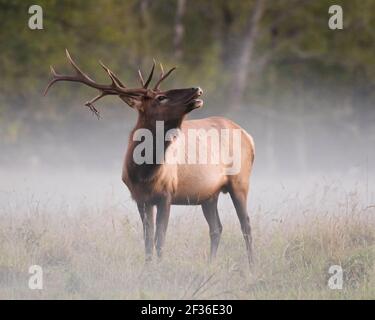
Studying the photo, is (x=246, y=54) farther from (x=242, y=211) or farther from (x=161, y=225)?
(x=161, y=225)

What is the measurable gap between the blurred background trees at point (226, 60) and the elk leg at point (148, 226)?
12881 millimetres

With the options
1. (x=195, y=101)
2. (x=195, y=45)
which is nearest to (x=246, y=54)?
(x=195, y=45)

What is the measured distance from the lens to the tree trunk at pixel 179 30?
24.6 m

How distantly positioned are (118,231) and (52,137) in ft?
49.7

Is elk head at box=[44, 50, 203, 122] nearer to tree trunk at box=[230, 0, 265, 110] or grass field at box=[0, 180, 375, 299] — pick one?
grass field at box=[0, 180, 375, 299]

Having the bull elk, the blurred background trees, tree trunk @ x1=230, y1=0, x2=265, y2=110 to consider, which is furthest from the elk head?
tree trunk @ x1=230, y1=0, x2=265, y2=110

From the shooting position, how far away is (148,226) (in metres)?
8.51

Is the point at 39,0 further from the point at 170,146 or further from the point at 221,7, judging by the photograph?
the point at 170,146

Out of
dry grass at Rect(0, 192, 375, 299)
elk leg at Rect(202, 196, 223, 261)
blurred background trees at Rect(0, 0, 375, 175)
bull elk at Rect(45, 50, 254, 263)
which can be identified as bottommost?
dry grass at Rect(0, 192, 375, 299)

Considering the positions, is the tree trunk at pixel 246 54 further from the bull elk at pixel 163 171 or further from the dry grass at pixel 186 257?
the bull elk at pixel 163 171

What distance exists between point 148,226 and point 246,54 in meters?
17.9

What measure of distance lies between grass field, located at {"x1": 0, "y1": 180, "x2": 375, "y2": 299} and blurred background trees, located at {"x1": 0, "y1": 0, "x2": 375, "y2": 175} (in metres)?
12.2

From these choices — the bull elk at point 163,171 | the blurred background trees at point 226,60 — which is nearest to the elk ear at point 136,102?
the bull elk at point 163,171

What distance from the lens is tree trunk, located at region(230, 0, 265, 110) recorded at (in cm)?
2530
